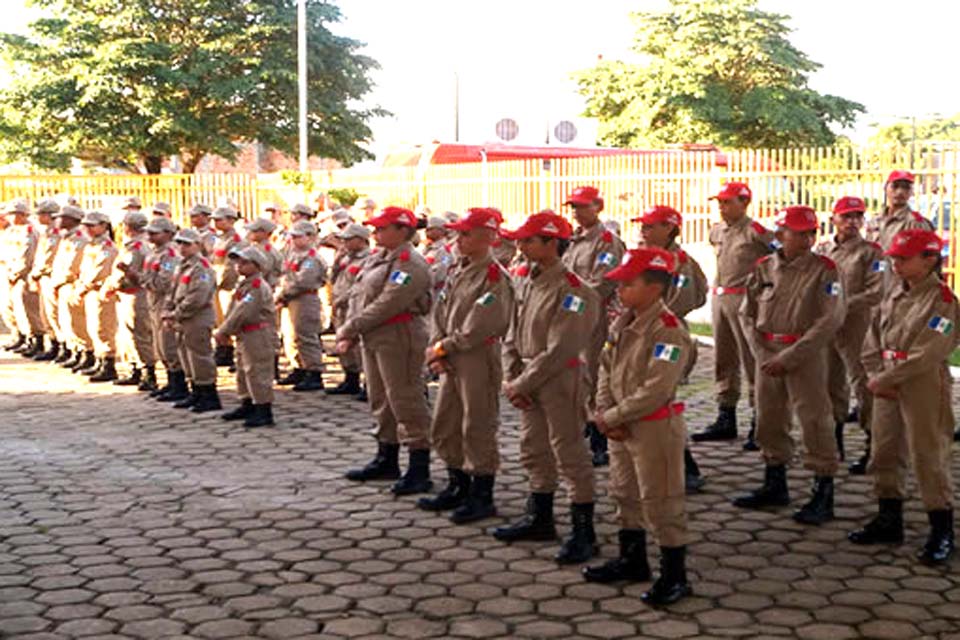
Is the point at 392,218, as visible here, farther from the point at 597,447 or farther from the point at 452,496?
the point at 597,447

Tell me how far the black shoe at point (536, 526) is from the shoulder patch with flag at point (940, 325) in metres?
2.20

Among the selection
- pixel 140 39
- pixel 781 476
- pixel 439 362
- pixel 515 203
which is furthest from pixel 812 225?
pixel 140 39

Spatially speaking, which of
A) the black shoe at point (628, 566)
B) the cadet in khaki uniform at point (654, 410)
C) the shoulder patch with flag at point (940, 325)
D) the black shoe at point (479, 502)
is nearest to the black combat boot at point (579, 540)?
the black shoe at point (628, 566)

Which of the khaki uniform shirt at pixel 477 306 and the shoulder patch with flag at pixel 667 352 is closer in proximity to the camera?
the shoulder patch with flag at pixel 667 352

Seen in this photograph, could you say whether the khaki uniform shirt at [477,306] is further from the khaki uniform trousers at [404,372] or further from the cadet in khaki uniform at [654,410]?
the cadet in khaki uniform at [654,410]

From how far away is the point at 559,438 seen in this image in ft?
20.5

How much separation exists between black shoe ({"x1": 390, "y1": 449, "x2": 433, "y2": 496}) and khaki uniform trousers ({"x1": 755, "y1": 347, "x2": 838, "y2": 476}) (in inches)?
85.0

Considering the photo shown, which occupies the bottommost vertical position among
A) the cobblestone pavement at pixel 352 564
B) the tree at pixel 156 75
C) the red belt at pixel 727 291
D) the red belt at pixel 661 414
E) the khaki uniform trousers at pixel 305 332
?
the cobblestone pavement at pixel 352 564

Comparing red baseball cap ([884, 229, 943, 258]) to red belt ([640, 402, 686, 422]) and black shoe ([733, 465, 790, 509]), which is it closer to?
red belt ([640, 402, 686, 422])

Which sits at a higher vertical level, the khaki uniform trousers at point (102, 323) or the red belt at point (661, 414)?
the red belt at point (661, 414)

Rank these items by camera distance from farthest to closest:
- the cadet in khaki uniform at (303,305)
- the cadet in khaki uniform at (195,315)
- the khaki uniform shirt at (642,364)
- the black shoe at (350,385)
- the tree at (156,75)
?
1. the tree at (156,75)
2. the cadet in khaki uniform at (303,305)
3. the black shoe at (350,385)
4. the cadet in khaki uniform at (195,315)
5. the khaki uniform shirt at (642,364)

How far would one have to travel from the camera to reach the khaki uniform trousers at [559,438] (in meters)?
6.20

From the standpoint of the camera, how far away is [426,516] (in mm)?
7090

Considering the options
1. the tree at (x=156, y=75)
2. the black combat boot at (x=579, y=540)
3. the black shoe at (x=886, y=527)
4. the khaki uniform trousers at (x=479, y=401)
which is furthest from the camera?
the tree at (x=156, y=75)
